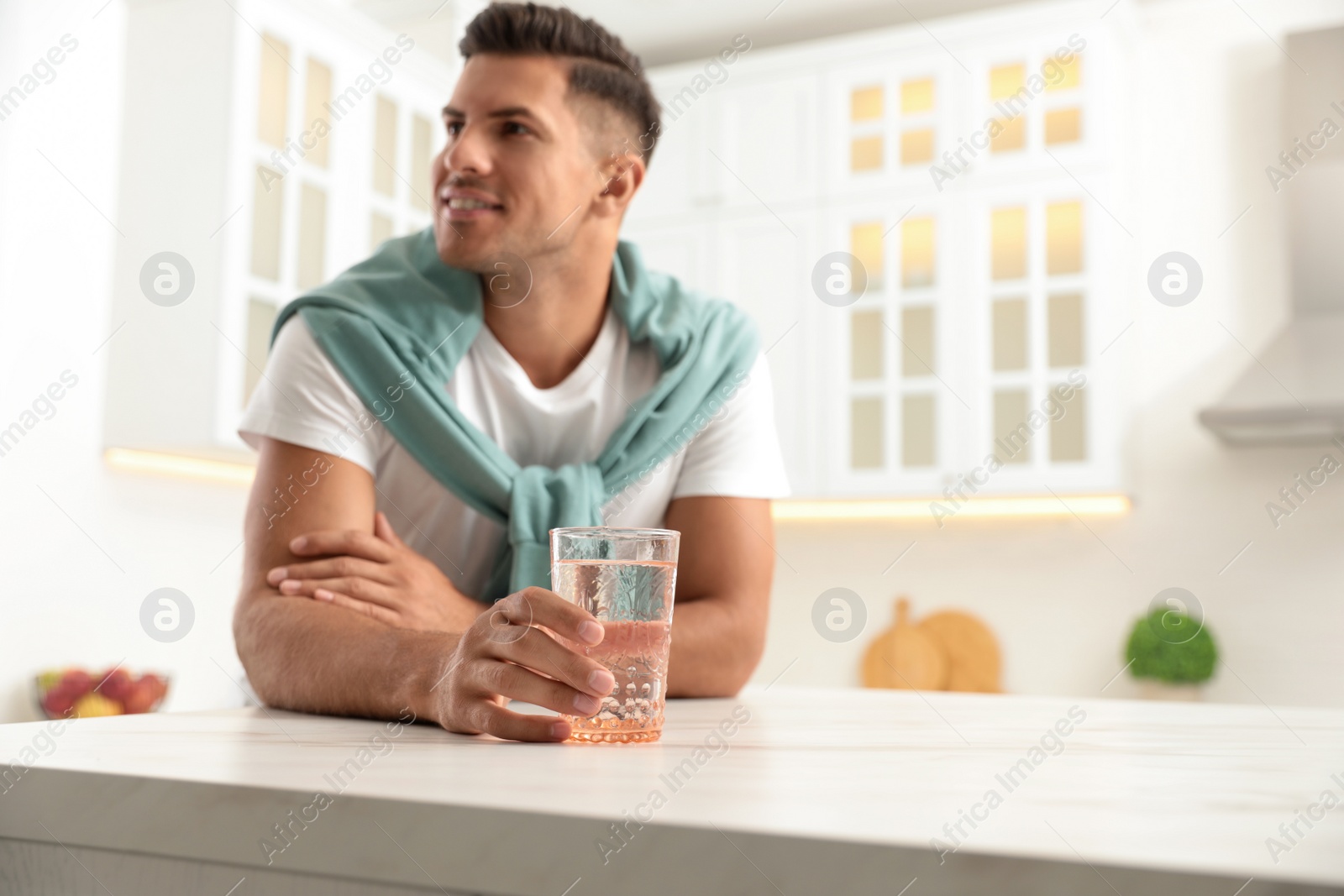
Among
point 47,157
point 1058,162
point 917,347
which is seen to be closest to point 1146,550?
point 917,347

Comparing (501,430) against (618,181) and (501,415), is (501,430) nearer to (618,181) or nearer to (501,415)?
(501,415)


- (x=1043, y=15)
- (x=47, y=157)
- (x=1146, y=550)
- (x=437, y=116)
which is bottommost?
(x=1146, y=550)

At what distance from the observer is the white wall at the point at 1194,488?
8.70 feet

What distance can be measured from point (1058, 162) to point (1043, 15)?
370 mm

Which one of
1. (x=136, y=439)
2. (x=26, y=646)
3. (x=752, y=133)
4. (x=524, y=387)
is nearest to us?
(x=524, y=387)

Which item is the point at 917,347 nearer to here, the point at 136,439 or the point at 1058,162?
the point at 1058,162

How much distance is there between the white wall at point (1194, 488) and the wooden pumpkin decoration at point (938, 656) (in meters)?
0.05

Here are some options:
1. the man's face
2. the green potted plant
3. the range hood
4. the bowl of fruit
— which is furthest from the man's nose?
the green potted plant

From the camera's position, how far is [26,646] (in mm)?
2160

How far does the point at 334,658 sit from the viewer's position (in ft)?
2.68

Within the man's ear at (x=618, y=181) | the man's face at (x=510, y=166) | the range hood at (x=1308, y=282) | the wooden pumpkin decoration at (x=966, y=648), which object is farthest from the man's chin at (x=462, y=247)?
the wooden pumpkin decoration at (x=966, y=648)

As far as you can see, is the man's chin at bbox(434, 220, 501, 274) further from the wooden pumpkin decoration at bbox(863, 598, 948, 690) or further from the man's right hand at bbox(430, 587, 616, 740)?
the wooden pumpkin decoration at bbox(863, 598, 948, 690)

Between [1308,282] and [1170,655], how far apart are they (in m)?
0.92

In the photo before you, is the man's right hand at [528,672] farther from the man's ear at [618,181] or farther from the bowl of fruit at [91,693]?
the bowl of fruit at [91,693]
